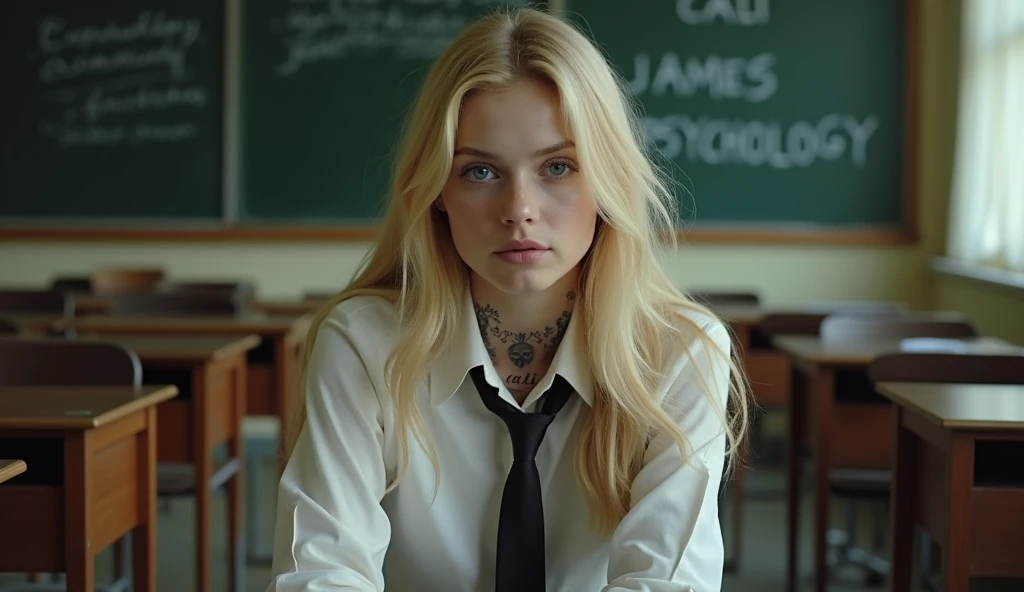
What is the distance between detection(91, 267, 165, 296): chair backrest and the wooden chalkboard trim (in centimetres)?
47

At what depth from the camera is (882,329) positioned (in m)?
3.54

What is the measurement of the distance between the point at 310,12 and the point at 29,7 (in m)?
1.40

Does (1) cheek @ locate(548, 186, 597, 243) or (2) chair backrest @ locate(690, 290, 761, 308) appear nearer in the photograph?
(1) cheek @ locate(548, 186, 597, 243)

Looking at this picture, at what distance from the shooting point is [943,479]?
2.06 m

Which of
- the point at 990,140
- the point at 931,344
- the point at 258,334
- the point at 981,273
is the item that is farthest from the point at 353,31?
the point at 931,344

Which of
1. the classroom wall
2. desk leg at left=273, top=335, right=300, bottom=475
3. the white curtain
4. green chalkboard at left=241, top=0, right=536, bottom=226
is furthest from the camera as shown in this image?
green chalkboard at left=241, top=0, right=536, bottom=226

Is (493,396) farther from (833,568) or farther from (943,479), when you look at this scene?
(833,568)

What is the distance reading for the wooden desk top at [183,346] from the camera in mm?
2895

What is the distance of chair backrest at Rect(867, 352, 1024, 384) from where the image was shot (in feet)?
8.39

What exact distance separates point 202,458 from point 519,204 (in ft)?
5.97

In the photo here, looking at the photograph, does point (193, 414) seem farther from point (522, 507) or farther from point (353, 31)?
point (353, 31)

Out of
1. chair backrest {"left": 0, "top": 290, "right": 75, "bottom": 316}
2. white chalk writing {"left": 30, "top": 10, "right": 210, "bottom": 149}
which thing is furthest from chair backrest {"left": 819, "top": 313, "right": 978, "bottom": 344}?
white chalk writing {"left": 30, "top": 10, "right": 210, "bottom": 149}

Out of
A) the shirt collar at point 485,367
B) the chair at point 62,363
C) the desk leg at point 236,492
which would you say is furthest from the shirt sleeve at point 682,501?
the desk leg at point 236,492

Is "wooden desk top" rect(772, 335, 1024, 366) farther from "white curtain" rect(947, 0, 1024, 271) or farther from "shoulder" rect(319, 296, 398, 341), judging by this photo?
"shoulder" rect(319, 296, 398, 341)
